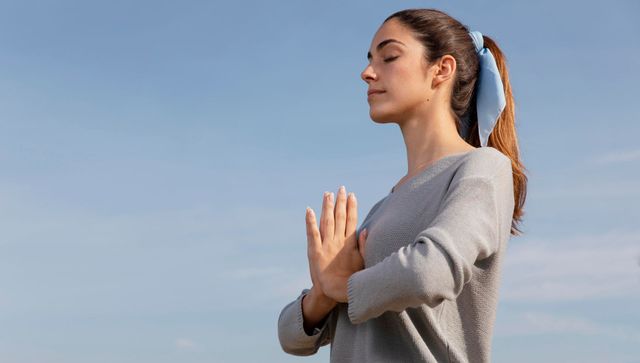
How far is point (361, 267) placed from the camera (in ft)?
12.7

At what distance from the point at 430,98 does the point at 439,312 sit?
1.04 m

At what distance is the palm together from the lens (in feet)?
12.4

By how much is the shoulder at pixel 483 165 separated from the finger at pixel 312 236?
0.67 meters

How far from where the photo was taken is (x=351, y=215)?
13.0 ft

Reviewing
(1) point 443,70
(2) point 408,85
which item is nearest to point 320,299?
(2) point 408,85

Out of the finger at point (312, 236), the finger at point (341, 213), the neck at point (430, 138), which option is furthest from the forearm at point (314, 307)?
the neck at point (430, 138)

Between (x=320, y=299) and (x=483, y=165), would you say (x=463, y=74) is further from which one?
(x=320, y=299)

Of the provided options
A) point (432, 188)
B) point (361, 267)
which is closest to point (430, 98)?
point (432, 188)

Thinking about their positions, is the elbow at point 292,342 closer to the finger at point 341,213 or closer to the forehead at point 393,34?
the finger at point 341,213

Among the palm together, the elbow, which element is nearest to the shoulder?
the palm together

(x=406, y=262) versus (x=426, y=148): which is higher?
(x=426, y=148)

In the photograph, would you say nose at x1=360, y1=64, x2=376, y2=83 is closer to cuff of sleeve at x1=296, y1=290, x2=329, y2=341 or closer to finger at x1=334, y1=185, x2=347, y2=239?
finger at x1=334, y1=185, x2=347, y2=239

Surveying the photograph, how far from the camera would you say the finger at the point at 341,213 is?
393cm

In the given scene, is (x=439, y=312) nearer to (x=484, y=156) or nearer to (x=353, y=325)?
(x=353, y=325)
